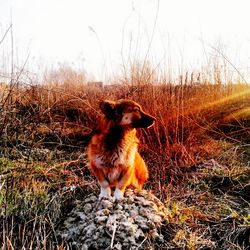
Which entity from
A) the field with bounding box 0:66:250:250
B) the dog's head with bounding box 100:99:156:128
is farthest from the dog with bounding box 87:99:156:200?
the field with bounding box 0:66:250:250

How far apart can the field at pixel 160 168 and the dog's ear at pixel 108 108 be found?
0.44 meters

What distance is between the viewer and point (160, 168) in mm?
4801

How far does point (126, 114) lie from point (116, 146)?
284 mm

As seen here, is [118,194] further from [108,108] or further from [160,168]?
[160,168]

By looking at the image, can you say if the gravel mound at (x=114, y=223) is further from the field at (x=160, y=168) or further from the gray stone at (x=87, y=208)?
the field at (x=160, y=168)

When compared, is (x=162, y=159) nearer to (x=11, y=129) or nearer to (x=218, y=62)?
(x=11, y=129)

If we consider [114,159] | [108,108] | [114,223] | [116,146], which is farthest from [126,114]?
[114,223]

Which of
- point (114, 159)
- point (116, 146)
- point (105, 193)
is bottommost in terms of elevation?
point (105, 193)

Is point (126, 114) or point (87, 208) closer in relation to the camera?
point (87, 208)

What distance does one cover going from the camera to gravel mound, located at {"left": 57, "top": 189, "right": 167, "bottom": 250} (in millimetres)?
3322

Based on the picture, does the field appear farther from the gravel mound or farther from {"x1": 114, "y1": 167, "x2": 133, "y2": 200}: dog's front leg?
{"x1": 114, "y1": 167, "x2": 133, "y2": 200}: dog's front leg

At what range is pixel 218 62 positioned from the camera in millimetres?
7137

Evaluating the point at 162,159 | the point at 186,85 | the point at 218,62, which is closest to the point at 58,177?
the point at 162,159

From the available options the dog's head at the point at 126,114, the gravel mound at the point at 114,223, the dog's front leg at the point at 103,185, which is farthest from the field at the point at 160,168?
the dog's head at the point at 126,114
